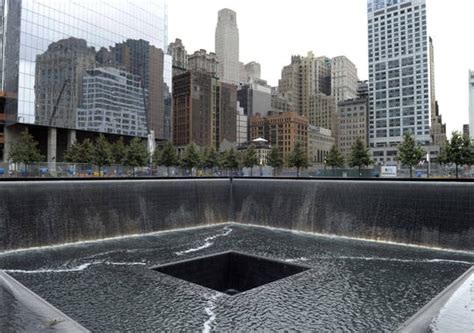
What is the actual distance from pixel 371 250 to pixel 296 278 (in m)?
5.89

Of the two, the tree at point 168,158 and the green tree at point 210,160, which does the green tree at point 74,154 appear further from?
the green tree at point 210,160

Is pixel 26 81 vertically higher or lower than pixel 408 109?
lower

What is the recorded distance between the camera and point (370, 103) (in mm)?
147250

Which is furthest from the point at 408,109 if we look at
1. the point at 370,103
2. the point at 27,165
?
the point at 27,165

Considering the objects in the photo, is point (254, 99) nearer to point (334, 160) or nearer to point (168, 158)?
point (168, 158)

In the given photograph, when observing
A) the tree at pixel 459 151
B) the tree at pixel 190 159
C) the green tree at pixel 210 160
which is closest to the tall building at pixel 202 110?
the green tree at pixel 210 160

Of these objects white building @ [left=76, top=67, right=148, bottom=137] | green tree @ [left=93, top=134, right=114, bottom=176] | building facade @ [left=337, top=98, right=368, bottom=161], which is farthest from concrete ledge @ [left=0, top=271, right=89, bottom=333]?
building facade @ [left=337, top=98, right=368, bottom=161]

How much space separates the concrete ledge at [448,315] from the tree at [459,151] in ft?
A: 98.8

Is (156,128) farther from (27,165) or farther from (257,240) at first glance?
(257,240)

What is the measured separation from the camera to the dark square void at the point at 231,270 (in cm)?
1439

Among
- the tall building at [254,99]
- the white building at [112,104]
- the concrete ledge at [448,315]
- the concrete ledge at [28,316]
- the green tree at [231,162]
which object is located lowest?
the concrete ledge at [28,316]

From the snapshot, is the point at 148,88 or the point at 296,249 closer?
the point at 296,249

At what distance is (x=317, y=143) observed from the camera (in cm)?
15912

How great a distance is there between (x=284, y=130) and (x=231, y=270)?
130m
